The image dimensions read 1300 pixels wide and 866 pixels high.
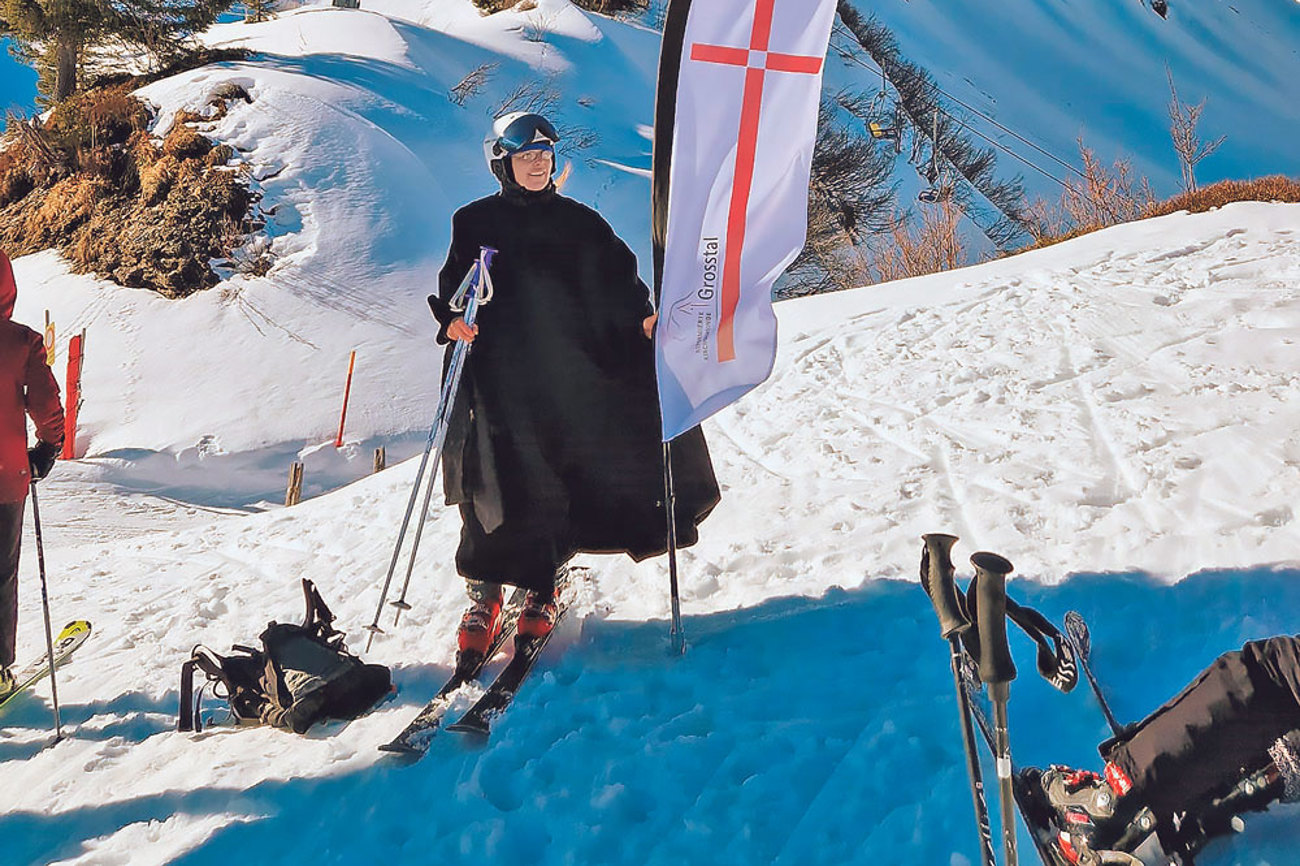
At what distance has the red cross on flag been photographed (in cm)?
294

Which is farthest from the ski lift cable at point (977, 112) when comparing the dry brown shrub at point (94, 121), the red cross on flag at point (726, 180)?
the red cross on flag at point (726, 180)

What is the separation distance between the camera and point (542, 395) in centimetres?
319

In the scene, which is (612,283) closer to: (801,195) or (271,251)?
(801,195)

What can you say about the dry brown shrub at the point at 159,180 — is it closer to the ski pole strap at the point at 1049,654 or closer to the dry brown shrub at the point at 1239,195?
the dry brown shrub at the point at 1239,195

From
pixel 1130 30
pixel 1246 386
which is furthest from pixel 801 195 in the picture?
pixel 1130 30

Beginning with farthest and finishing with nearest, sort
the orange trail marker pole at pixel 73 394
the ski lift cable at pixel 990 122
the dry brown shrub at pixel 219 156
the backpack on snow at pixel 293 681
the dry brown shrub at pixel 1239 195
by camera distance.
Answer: the ski lift cable at pixel 990 122
the dry brown shrub at pixel 219 156
the orange trail marker pole at pixel 73 394
the dry brown shrub at pixel 1239 195
the backpack on snow at pixel 293 681

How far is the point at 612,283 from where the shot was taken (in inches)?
129

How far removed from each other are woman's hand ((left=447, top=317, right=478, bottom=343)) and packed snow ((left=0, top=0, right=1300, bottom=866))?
4.29 ft

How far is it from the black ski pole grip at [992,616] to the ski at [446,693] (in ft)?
6.06

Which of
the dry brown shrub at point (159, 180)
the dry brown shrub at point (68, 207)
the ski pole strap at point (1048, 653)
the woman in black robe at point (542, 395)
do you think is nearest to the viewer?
the ski pole strap at point (1048, 653)

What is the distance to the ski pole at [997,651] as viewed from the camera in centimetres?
175

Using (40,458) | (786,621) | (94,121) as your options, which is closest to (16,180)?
(94,121)

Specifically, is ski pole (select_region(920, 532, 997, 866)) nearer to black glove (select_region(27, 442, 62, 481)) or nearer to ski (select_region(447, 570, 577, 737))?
ski (select_region(447, 570, 577, 737))

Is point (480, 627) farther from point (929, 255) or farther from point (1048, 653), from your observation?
point (929, 255)
